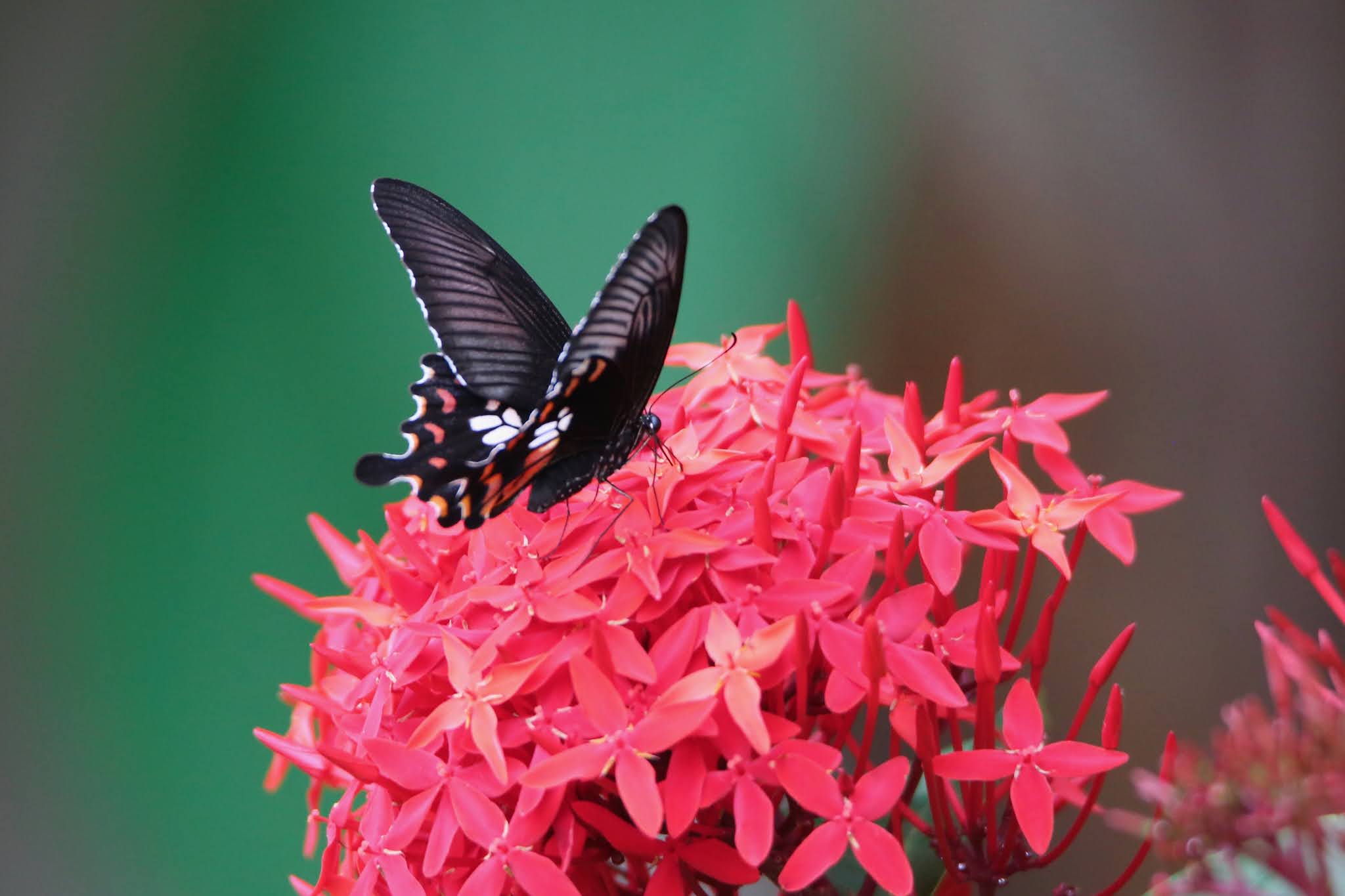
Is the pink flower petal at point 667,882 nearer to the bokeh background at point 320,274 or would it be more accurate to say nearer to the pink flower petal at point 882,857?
the pink flower petal at point 882,857

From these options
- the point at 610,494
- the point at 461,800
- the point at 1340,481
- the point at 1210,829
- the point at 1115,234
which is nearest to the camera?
the point at 1210,829

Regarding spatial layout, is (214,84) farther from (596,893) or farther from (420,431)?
(596,893)

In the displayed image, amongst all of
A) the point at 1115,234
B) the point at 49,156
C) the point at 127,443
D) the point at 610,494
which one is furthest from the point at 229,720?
the point at 1115,234

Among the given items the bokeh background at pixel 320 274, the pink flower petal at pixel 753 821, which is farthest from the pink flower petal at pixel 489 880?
the bokeh background at pixel 320 274

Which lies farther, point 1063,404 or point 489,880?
point 1063,404

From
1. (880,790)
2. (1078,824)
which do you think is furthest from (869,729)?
(1078,824)

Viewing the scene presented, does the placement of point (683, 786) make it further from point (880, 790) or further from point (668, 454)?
point (668, 454)

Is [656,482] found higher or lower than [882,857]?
higher
